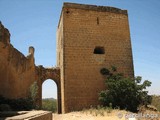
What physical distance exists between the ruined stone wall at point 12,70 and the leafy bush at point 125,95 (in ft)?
16.6

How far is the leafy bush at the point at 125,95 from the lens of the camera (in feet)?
40.7

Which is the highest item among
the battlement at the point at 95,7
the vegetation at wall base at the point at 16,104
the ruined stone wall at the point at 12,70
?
the battlement at the point at 95,7

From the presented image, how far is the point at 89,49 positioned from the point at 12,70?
223 inches

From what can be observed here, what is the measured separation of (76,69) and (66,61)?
879 mm

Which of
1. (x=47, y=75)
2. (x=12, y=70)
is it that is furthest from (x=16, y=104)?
(x=47, y=75)

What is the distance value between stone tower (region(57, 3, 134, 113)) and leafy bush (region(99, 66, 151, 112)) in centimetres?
126

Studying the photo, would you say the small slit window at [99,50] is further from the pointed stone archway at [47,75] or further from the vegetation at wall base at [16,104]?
the vegetation at wall base at [16,104]

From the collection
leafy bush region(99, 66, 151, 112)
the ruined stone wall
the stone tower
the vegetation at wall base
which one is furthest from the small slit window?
the vegetation at wall base

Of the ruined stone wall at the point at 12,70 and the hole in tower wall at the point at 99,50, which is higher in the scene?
the hole in tower wall at the point at 99,50

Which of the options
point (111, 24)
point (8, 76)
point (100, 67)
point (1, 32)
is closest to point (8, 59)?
point (8, 76)

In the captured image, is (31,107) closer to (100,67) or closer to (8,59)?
(8,59)

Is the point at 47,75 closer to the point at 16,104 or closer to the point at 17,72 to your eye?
the point at 17,72

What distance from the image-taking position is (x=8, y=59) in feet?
34.4

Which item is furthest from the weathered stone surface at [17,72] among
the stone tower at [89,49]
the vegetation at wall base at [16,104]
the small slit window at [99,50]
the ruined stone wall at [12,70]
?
the small slit window at [99,50]
